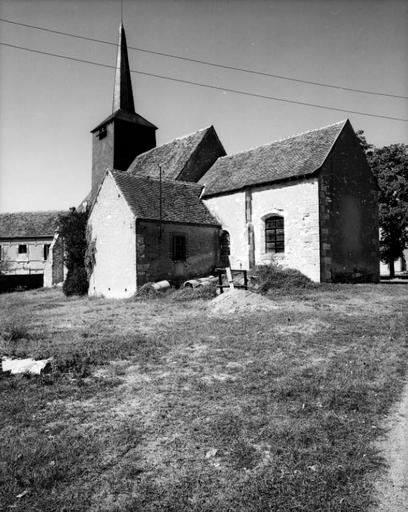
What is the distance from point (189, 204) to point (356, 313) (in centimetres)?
1231

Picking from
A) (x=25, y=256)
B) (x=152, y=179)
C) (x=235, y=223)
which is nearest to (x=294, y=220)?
(x=235, y=223)

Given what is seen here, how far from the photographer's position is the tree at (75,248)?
2139cm

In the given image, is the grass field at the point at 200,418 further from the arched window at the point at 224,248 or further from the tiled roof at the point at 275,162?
the arched window at the point at 224,248

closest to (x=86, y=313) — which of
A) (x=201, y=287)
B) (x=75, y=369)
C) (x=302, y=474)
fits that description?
(x=201, y=287)

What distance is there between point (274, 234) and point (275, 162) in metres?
4.23

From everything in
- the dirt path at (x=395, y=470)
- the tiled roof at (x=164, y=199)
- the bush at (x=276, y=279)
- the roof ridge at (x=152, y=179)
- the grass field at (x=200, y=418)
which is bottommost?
the dirt path at (x=395, y=470)

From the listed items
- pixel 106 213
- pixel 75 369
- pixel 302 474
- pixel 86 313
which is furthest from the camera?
pixel 106 213

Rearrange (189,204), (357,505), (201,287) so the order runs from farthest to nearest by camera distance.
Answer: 1. (189,204)
2. (201,287)
3. (357,505)

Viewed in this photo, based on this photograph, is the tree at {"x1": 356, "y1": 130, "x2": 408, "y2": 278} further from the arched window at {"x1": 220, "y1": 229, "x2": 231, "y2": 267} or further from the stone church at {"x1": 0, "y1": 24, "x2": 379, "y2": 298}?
the arched window at {"x1": 220, "y1": 229, "x2": 231, "y2": 267}

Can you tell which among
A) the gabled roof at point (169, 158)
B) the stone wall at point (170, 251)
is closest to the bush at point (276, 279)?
the stone wall at point (170, 251)

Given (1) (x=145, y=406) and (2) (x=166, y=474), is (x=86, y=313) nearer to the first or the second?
(1) (x=145, y=406)

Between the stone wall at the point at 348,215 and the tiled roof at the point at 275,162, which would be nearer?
the stone wall at the point at 348,215

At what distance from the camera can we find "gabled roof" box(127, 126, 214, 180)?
982 inches

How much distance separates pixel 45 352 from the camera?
7668 millimetres
